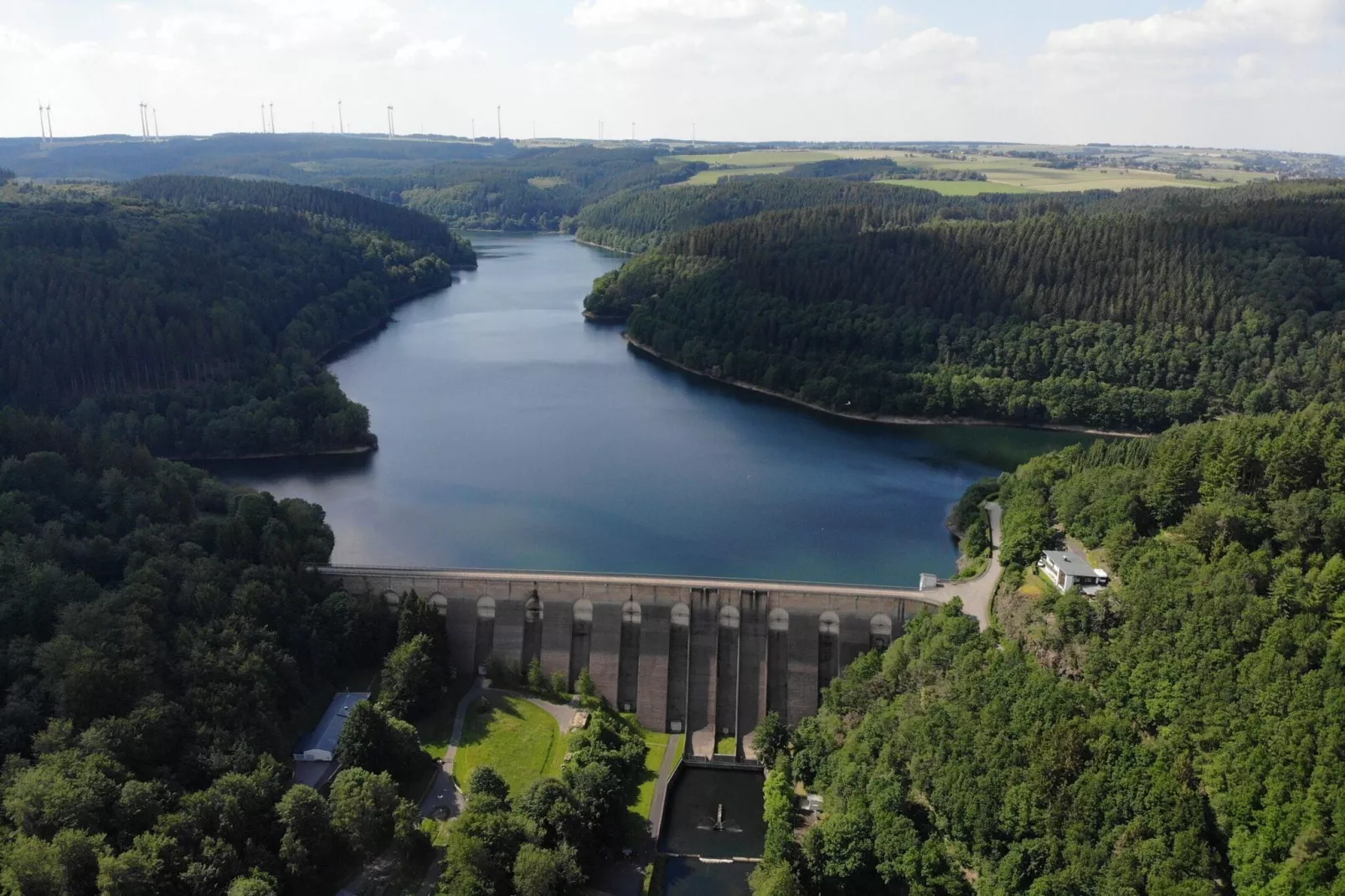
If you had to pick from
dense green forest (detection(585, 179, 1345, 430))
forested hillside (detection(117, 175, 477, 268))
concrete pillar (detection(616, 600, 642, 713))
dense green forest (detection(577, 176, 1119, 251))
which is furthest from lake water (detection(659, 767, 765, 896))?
forested hillside (detection(117, 175, 477, 268))

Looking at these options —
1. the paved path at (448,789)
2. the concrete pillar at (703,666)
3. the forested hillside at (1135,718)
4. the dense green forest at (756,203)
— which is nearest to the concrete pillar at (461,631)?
the paved path at (448,789)

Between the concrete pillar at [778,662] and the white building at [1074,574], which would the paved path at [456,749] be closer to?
the concrete pillar at [778,662]

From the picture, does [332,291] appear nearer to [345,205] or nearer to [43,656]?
[345,205]

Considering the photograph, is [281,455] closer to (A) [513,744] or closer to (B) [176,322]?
(B) [176,322]

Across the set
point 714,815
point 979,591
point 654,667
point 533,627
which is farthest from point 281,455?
point 979,591

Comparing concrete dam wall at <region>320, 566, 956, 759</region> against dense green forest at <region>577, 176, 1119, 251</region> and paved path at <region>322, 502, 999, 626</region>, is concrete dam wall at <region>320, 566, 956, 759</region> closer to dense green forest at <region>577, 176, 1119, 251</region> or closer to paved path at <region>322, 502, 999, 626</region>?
paved path at <region>322, 502, 999, 626</region>

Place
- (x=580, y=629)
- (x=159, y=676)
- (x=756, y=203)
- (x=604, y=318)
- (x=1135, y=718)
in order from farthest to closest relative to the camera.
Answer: (x=756, y=203)
(x=604, y=318)
(x=580, y=629)
(x=159, y=676)
(x=1135, y=718)

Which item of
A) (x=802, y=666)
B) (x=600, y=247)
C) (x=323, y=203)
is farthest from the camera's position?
(x=600, y=247)
